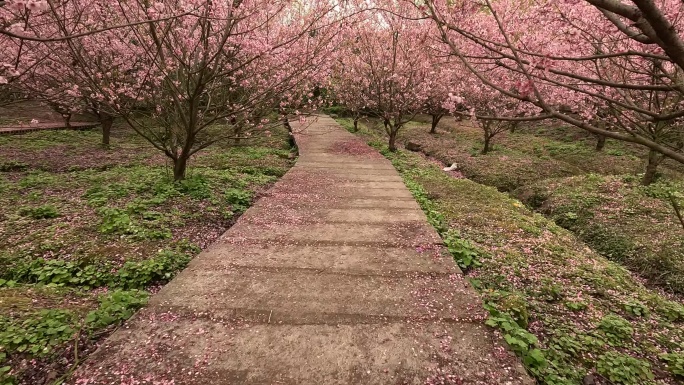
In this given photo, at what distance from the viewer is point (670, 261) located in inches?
251

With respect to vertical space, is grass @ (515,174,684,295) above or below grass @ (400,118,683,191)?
below

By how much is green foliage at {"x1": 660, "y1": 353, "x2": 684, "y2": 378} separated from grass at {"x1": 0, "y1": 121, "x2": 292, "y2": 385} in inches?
212

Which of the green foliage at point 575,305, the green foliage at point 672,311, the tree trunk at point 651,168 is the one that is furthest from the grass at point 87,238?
the tree trunk at point 651,168

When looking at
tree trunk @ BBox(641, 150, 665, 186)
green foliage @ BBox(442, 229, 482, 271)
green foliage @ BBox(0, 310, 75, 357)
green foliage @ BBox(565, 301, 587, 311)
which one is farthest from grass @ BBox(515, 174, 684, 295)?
green foliage @ BBox(0, 310, 75, 357)

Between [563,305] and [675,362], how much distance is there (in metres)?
1.11

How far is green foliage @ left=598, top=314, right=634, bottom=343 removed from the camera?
4035mm

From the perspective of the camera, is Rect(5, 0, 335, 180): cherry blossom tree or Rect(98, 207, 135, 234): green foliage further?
Rect(5, 0, 335, 180): cherry blossom tree

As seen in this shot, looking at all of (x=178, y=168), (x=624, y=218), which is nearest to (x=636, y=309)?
(x=624, y=218)

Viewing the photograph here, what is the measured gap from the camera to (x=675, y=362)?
370 cm

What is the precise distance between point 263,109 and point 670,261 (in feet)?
31.3

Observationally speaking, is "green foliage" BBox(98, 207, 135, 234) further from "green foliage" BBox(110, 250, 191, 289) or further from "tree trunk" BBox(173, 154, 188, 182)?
"tree trunk" BBox(173, 154, 188, 182)

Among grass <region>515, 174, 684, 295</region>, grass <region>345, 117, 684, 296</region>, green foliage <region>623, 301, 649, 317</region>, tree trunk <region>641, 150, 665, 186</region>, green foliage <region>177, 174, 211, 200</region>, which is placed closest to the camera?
green foliage <region>623, 301, 649, 317</region>

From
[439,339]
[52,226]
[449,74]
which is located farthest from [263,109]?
[449,74]

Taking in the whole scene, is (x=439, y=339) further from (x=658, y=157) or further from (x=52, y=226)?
(x=658, y=157)
